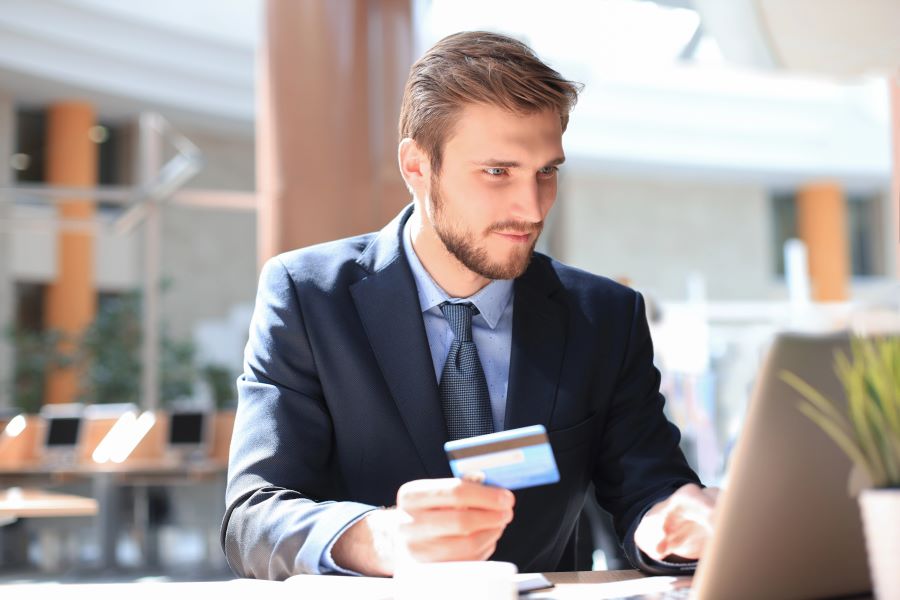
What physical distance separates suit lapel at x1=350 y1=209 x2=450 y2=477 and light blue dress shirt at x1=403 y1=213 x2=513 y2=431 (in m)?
0.04

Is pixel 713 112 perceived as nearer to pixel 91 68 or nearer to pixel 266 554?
pixel 91 68

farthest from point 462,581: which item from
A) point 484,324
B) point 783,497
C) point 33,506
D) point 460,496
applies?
point 33,506

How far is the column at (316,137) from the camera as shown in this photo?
3908 mm

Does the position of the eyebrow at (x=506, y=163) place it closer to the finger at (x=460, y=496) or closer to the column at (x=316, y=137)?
the finger at (x=460, y=496)

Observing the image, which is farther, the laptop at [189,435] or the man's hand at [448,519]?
the laptop at [189,435]

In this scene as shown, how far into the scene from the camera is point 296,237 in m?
3.89

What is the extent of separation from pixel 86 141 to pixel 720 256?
10.3 m

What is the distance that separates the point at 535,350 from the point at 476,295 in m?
0.13

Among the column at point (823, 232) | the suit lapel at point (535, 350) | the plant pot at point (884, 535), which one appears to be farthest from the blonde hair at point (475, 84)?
the column at point (823, 232)

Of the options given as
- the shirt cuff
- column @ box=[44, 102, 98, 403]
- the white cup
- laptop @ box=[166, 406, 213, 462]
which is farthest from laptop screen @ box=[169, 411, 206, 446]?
the white cup

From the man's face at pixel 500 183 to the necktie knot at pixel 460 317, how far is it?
0.07 m

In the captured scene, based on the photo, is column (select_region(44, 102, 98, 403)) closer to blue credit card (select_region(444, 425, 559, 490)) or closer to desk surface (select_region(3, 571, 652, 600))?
desk surface (select_region(3, 571, 652, 600))

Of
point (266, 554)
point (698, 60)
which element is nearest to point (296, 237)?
point (698, 60)

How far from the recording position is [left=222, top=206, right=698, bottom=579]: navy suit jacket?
145 centimetres
